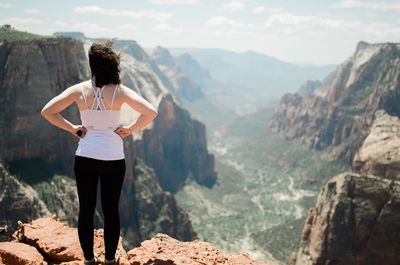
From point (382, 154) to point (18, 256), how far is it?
71.2 meters

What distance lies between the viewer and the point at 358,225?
49031 millimetres

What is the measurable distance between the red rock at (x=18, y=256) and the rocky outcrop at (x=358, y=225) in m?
42.7

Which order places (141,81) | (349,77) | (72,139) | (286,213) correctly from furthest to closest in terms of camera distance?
(349,77) < (141,81) < (286,213) < (72,139)

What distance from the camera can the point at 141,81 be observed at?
16575 centimetres

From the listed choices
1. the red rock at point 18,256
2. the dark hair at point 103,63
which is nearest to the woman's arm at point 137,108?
the dark hair at point 103,63

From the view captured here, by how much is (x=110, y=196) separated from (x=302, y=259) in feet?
153

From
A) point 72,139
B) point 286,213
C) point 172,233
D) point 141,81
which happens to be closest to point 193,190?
point 286,213

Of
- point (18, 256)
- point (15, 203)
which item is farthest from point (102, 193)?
point (15, 203)

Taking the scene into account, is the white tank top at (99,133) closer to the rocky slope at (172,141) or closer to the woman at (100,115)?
the woman at (100,115)

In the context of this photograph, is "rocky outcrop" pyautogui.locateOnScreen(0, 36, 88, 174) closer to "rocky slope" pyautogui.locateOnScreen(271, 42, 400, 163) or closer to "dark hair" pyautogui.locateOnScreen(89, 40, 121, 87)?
"dark hair" pyautogui.locateOnScreen(89, 40, 121, 87)

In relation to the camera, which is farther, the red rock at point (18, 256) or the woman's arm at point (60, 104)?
the red rock at point (18, 256)

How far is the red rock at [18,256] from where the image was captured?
1142 cm

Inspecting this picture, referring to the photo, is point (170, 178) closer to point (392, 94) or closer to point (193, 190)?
point (193, 190)

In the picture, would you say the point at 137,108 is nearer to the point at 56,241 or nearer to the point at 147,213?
the point at 56,241
